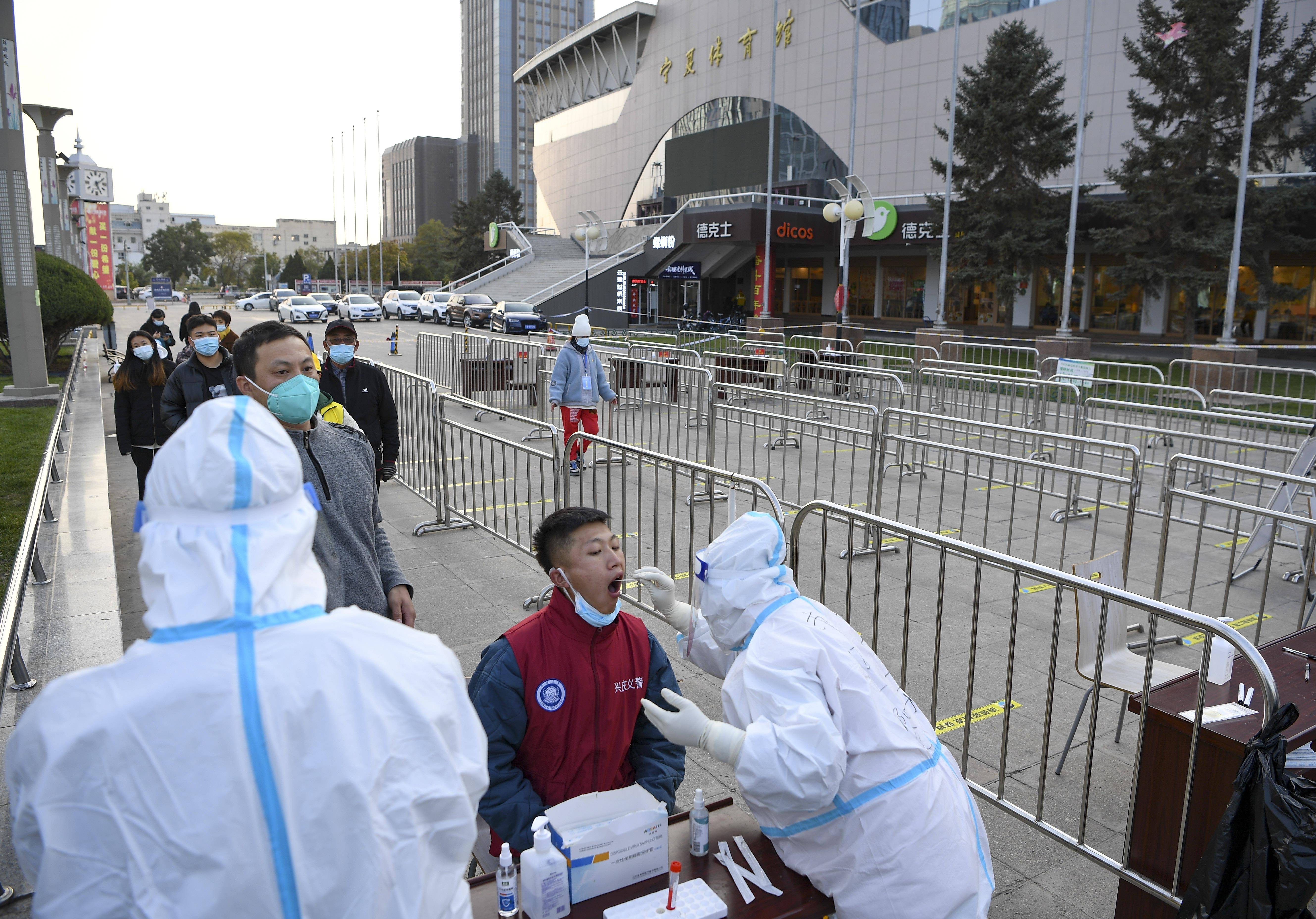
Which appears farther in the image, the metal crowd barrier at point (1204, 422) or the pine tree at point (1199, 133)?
the pine tree at point (1199, 133)

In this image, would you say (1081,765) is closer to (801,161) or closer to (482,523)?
(482,523)

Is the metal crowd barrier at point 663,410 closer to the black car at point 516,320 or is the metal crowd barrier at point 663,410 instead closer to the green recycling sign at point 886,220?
the green recycling sign at point 886,220

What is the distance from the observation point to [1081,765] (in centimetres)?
446

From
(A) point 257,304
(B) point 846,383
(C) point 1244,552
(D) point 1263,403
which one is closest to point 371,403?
(C) point 1244,552

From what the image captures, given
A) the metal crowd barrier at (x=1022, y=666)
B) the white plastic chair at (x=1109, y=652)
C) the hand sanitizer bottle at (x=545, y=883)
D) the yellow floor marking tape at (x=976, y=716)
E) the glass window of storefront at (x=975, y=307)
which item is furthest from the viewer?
the glass window of storefront at (x=975, y=307)

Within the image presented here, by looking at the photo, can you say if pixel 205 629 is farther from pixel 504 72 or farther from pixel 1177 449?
pixel 504 72

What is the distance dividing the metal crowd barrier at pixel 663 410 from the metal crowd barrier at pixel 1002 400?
149 inches

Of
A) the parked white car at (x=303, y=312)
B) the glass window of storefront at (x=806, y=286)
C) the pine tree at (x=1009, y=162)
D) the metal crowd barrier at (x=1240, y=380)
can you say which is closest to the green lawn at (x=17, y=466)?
the metal crowd barrier at (x=1240, y=380)

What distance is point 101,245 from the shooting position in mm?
43688

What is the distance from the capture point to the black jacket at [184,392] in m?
6.50

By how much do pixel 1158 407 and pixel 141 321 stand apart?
152ft

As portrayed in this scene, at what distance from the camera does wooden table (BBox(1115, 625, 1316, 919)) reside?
2.96 meters

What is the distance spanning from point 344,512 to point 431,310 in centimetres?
4511

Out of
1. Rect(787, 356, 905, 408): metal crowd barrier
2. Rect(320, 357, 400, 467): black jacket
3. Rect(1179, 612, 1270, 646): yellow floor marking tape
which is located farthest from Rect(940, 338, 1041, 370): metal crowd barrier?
Rect(320, 357, 400, 467): black jacket
